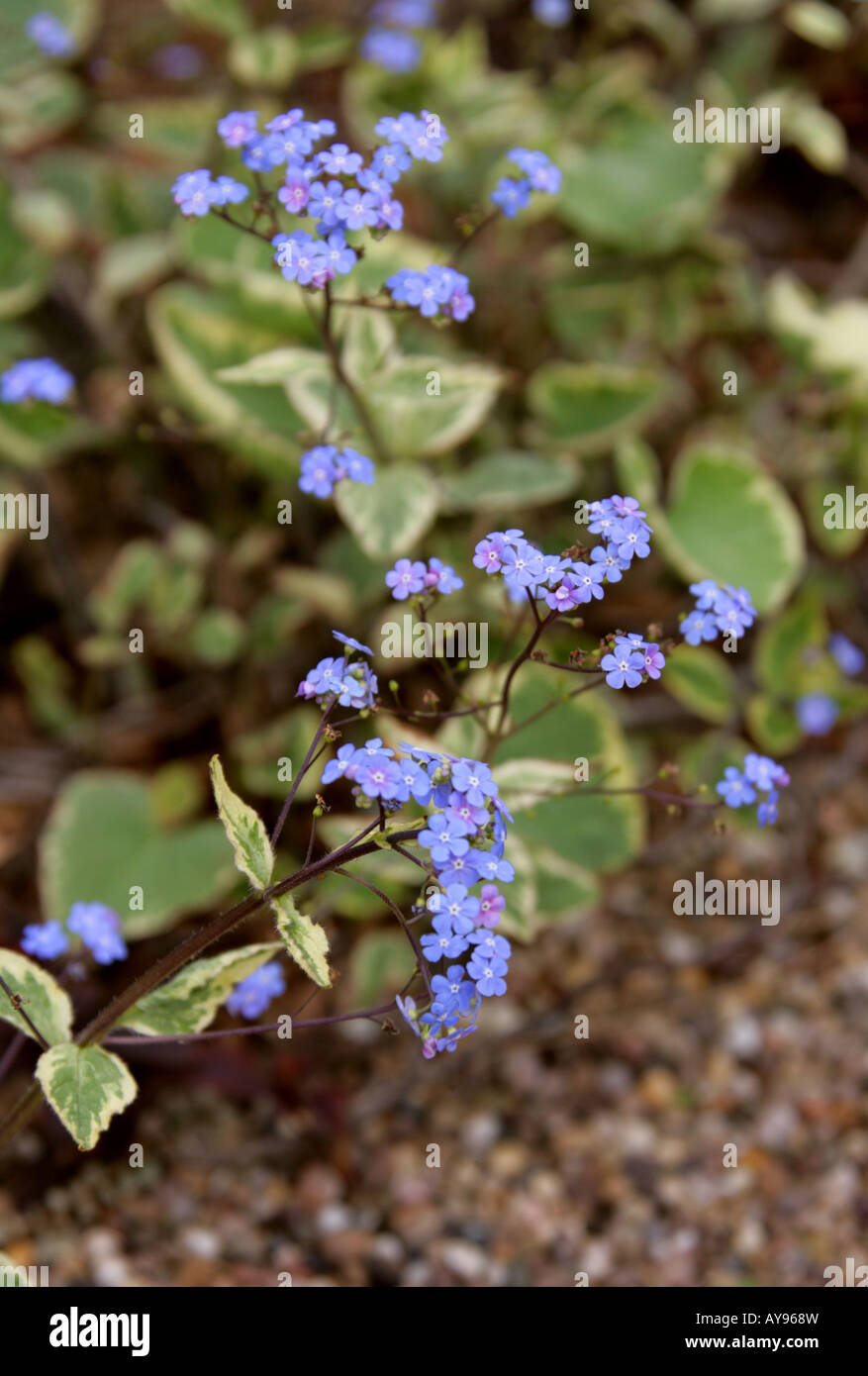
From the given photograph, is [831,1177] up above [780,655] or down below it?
below

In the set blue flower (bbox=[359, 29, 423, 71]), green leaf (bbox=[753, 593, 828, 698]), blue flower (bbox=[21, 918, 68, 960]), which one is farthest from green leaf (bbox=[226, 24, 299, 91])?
blue flower (bbox=[21, 918, 68, 960])

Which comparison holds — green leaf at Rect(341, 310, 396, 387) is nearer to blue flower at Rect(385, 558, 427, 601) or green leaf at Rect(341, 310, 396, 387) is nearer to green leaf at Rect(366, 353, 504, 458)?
green leaf at Rect(366, 353, 504, 458)

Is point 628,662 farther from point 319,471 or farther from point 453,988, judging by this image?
point 319,471

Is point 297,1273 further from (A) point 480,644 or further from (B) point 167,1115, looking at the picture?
(A) point 480,644

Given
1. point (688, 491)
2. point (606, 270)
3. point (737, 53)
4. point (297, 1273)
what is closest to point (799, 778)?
point (688, 491)

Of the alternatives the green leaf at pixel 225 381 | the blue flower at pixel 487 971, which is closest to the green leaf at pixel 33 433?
the green leaf at pixel 225 381

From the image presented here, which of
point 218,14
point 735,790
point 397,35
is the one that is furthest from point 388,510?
point 397,35

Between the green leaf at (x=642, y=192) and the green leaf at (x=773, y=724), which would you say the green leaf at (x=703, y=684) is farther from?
the green leaf at (x=642, y=192)
